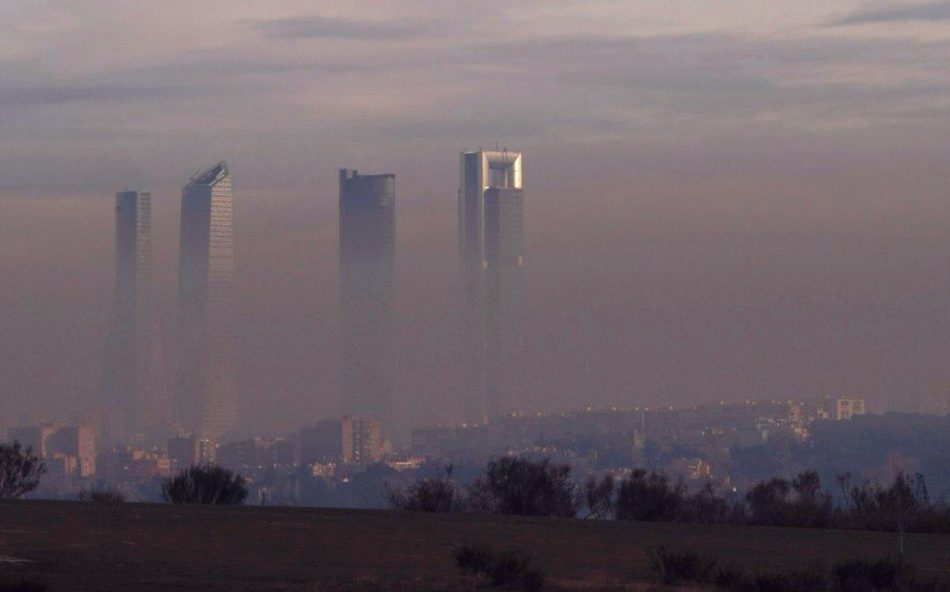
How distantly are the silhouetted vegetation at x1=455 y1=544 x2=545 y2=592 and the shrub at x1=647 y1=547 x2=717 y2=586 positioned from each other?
1.74 metres

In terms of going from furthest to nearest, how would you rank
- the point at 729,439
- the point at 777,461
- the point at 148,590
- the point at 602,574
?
1. the point at 729,439
2. the point at 777,461
3. the point at 602,574
4. the point at 148,590

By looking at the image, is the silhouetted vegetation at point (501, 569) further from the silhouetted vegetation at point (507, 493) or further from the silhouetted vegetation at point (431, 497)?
the silhouetted vegetation at point (507, 493)

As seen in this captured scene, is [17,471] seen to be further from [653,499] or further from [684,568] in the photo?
[684,568]

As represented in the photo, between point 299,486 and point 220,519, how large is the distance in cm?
7835

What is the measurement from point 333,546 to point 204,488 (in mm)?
13241

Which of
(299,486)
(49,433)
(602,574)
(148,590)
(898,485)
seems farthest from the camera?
(49,433)

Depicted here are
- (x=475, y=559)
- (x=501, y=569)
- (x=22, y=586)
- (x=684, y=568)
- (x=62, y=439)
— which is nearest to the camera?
(x=22, y=586)

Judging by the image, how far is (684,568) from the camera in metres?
20.9

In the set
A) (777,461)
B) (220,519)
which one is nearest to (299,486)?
(777,461)

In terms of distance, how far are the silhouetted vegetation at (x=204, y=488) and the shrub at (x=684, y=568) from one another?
17.0 meters

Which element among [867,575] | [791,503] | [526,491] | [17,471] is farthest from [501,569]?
[17,471]

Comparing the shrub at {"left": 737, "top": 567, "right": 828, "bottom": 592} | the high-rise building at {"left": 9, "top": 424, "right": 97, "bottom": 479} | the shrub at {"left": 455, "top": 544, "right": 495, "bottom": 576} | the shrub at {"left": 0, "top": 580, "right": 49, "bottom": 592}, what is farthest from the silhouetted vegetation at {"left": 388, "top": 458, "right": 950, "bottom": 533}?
the high-rise building at {"left": 9, "top": 424, "right": 97, "bottom": 479}

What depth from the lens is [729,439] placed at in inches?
6344

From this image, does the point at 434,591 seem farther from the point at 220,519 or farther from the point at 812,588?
the point at 220,519
